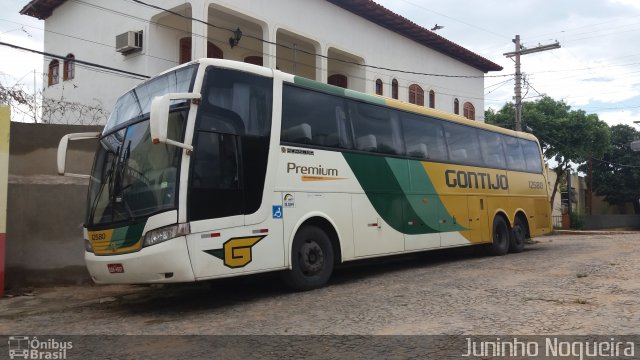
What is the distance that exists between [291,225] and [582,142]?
30.1 meters

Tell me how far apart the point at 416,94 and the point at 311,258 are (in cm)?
1584

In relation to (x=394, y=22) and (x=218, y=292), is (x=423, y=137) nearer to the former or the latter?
(x=218, y=292)

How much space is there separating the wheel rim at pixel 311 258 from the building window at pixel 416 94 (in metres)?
15.2

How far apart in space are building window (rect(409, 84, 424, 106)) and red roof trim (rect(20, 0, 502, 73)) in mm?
1950

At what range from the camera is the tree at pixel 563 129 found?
32.0m

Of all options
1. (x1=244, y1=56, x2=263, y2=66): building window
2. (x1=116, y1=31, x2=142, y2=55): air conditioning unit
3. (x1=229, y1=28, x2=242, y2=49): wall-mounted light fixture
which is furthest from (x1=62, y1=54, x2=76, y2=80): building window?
(x1=244, y1=56, x2=263, y2=66): building window

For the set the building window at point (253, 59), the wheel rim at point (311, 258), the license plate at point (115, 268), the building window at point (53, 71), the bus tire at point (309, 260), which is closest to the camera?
the license plate at point (115, 268)

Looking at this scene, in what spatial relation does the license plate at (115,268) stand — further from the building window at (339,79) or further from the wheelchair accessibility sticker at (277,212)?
the building window at (339,79)

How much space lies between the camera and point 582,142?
107 ft

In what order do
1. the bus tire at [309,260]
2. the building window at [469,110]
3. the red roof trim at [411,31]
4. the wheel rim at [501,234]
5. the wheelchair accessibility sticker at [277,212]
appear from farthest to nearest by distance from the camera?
1. the building window at [469,110]
2. the red roof trim at [411,31]
3. the wheel rim at [501,234]
4. the bus tire at [309,260]
5. the wheelchair accessibility sticker at [277,212]

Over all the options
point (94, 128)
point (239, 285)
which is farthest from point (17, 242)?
point (239, 285)

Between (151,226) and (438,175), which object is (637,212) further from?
(151,226)

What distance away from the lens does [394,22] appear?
20.4 m

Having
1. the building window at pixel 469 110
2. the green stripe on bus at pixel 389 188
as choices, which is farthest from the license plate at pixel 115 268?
the building window at pixel 469 110
